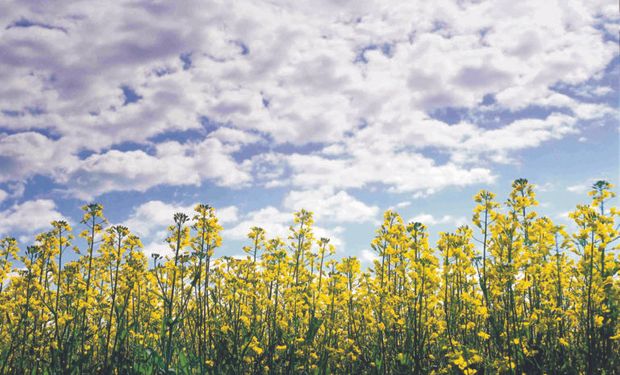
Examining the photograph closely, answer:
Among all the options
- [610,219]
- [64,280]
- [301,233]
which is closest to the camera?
[610,219]

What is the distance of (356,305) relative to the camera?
7602mm

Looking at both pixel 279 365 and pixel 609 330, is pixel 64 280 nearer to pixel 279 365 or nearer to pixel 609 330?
pixel 279 365

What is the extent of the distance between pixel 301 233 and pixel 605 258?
4577mm

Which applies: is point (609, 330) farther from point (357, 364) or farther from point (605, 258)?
point (357, 364)

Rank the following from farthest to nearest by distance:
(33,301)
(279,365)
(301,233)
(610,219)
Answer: (301,233)
(33,301)
(279,365)
(610,219)

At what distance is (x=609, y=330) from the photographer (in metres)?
5.21

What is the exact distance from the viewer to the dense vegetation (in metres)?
4.99

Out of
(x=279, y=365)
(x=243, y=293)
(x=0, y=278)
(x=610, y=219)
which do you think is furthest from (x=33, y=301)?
(x=610, y=219)

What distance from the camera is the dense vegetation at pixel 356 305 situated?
196 inches

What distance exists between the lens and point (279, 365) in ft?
19.1

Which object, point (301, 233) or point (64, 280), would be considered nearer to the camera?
point (64, 280)

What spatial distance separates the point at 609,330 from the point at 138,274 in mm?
5672

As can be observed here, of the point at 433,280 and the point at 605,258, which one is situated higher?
the point at 605,258

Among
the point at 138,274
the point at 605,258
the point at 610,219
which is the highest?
the point at 610,219
